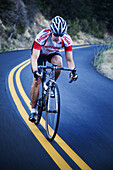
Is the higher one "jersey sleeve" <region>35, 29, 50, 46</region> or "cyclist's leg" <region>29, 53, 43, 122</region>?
"jersey sleeve" <region>35, 29, 50, 46</region>

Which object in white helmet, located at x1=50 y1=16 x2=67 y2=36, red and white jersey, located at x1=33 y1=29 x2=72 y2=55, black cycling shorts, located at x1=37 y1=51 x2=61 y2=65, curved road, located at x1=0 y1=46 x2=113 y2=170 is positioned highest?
white helmet, located at x1=50 y1=16 x2=67 y2=36

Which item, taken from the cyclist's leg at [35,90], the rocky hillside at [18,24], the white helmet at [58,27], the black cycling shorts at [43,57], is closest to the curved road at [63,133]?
the cyclist's leg at [35,90]

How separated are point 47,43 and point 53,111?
1.42 metres

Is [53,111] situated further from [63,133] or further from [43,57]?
[43,57]

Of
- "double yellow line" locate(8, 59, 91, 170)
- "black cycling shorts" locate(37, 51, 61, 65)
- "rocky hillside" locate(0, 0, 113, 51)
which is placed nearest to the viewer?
"double yellow line" locate(8, 59, 91, 170)

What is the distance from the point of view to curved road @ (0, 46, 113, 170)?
323 cm

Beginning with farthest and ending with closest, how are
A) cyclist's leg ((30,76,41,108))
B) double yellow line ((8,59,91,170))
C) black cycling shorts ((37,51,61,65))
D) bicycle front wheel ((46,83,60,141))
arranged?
black cycling shorts ((37,51,61,65)) → cyclist's leg ((30,76,41,108)) → bicycle front wheel ((46,83,60,141)) → double yellow line ((8,59,91,170))

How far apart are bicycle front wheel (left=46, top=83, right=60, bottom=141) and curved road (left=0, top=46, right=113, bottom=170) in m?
0.20

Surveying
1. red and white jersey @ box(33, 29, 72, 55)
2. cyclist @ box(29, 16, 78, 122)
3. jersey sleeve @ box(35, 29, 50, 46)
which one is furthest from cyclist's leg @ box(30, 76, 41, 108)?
jersey sleeve @ box(35, 29, 50, 46)

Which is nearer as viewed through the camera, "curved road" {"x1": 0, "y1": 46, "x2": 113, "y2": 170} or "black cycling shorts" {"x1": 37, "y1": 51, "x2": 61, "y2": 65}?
"curved road" {"x1": 0, "y1": 46, "x2": 113, "y2": 170}

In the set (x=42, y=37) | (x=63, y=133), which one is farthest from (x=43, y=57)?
(x=63, y=133)

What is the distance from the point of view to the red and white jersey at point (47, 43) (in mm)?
4031

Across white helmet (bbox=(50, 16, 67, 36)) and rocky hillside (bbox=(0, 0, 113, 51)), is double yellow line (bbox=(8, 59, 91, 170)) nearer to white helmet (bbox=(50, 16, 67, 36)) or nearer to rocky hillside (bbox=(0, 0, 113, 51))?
white helmet (bbox=(50, 16, 67, 36))

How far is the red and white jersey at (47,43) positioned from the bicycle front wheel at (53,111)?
3.07ft
